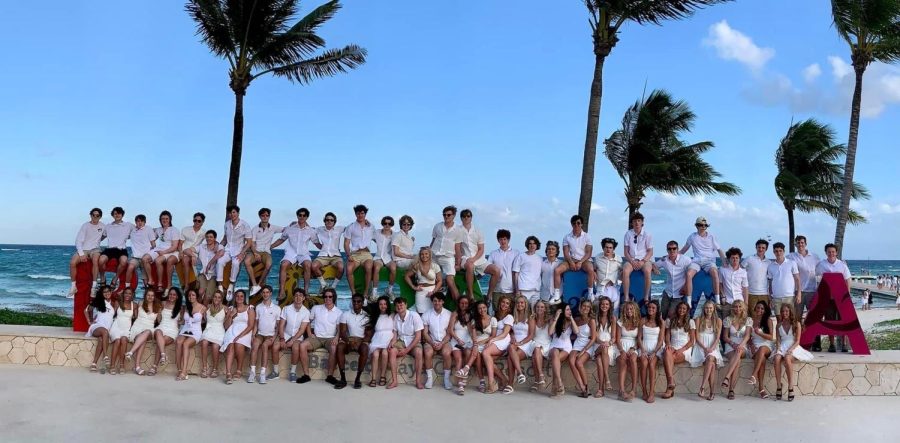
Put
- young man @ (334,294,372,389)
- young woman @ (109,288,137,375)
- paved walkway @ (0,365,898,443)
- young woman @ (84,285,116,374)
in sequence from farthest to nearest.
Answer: young woman @ (84,285,116,374) < young woman @ (109,288,137,375) < young man @ (334,294,372,389) < paved walkway @ (0,365,898,443)

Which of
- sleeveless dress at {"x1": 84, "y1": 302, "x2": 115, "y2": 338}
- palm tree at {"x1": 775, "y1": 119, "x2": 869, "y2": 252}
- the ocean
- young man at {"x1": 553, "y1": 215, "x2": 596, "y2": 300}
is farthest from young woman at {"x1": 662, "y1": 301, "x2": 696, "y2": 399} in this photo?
palm tree at {"x1": 775, "y1": 119, "x2": 869, "y2": 252}

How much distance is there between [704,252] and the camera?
10734 millimetres

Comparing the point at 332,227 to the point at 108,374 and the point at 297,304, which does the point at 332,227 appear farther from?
the point at 108,374

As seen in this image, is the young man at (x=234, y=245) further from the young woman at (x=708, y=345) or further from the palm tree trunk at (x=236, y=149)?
the young woman at (x=708, y=345)

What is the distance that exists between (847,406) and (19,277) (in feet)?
178

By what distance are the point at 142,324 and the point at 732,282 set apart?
8.63 m

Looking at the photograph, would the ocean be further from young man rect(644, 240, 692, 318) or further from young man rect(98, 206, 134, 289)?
young man rect(644, 240, 692, 318)

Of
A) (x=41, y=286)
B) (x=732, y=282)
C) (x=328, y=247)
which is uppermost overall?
(x=328, y=247)

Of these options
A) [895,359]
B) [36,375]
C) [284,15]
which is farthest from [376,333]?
[284,15]

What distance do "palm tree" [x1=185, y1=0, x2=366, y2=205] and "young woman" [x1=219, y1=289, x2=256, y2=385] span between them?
633cm

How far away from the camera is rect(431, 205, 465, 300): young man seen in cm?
1076

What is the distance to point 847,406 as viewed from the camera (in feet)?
29.6

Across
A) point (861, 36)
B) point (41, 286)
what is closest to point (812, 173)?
point (861, 36)

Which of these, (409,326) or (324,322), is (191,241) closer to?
(324,322)
